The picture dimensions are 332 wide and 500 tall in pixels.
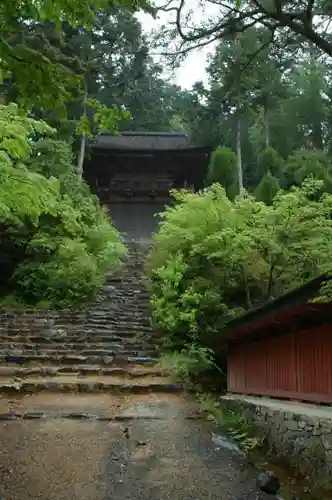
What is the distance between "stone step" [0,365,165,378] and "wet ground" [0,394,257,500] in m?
1.48

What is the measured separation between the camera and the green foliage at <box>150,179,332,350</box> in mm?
10117

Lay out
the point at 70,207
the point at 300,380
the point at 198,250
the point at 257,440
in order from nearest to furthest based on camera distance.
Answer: the point at 300,380 → the point at 257,440 → the point at 198,250 → the point at 70,207

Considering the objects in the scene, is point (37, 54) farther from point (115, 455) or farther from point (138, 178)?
point (138, 178)

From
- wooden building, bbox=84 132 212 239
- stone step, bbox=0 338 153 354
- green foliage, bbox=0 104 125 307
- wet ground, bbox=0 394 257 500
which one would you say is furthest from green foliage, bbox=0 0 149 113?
wooden building, bbox=84 132 212 239

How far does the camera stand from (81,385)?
9.55 metres

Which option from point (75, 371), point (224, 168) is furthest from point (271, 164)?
point (75, 371)

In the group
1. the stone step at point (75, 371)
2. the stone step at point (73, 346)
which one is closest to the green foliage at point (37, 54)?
the stone step at point (75, 371)

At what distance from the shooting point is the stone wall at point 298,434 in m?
5.45

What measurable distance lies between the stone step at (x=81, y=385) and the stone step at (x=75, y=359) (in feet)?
3.70

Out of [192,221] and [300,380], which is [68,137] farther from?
[300,380]

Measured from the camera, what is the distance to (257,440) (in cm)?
730

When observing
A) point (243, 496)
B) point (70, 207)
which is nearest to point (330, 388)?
point (243, 496)

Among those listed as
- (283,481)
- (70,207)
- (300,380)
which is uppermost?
(70,207)

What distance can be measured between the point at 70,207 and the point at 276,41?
31.1 ft
